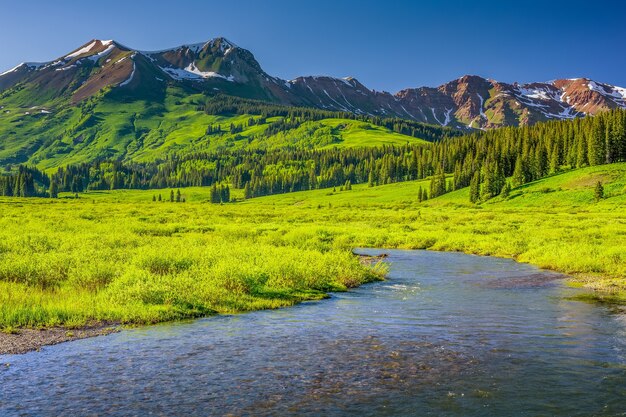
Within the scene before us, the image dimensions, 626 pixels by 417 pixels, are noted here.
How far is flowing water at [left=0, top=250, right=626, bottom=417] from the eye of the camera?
44.0ft

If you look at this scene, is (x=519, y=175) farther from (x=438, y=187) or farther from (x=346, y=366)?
(x=346, y=366)

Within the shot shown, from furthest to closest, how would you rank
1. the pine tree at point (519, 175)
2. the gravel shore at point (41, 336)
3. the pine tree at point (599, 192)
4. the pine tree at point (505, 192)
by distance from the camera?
1. the pine tree at point (519, 175)
2. the pine tree at point (505, 192)
3. the pine tree at point (599, 192)
4. the gravel shore at point (41, 336)

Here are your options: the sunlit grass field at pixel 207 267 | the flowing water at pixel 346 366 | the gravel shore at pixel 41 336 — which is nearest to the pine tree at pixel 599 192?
the sunlit grass field at pixel 207 267

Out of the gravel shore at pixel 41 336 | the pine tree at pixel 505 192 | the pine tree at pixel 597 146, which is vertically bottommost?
the gravel shore at pixel 41 336

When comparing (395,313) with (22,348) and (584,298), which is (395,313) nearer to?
(584,298)

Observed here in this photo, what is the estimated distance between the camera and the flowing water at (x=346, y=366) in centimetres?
1341

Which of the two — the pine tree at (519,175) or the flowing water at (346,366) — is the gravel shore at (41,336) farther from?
the pine tree at (519,175)

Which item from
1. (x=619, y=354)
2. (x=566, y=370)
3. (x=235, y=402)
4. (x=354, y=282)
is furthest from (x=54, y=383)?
(x=354, y=282)

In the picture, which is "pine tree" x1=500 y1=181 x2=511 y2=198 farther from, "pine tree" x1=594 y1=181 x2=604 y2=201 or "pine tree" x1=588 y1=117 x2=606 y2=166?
"pine tree" x1=594 y1=181 x2=604 y2=201

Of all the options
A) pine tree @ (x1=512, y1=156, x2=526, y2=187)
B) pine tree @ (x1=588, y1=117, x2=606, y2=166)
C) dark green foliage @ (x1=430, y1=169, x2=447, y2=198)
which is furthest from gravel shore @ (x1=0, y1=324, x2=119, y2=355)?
pine tree @ (x1=588, y1=117, x2=606, y2=166)

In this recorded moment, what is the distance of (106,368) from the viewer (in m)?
16.2

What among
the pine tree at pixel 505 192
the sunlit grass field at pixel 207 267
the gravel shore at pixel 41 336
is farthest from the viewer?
the pine tree at pixel 505 192

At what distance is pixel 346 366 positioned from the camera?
16.8m

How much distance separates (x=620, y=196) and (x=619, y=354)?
4119 inches
